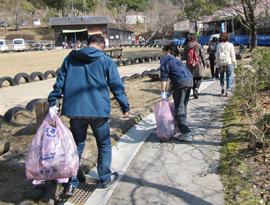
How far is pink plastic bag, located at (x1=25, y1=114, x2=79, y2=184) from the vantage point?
103 inches

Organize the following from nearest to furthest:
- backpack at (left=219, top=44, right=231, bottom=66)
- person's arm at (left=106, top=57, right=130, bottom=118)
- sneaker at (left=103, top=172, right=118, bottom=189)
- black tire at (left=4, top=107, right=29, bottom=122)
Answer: person's arm at (left=106, top=57, right=130, bottom=118), sneaker at (left=103, top=172, right=118, bottom=189), black tire at (left=4, top=107, right=29, bottom=122), backpack at (left=219, top=44, right=231, bottom=66)

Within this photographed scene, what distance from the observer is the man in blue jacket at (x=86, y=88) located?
273 cm

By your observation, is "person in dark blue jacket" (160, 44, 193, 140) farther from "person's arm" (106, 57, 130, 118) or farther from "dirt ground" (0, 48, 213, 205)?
"person's arm" (106, 57, 130, 118)

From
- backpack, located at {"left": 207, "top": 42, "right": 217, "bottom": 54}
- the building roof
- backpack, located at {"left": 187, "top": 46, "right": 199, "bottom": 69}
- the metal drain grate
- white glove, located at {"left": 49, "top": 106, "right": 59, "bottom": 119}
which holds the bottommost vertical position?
the metal drain grate

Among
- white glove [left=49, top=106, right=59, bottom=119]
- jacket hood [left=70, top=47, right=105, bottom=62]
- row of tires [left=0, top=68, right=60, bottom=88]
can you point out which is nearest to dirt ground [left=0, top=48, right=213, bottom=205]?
white glove [left=49, top=106, right=59, bottom=119]

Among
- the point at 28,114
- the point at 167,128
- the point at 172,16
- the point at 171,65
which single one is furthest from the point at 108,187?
the point at 172,16

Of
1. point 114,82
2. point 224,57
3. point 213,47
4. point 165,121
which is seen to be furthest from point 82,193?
point 213,47

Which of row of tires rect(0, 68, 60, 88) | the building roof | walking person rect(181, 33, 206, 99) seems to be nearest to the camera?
walking person rect(181, 33, 206, 99)

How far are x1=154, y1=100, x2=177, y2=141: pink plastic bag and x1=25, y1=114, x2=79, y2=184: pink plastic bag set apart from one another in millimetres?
1856

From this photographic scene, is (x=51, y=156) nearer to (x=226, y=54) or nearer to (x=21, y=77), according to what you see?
(x=226, y=54)

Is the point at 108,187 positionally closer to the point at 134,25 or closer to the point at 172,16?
the point at 172,16

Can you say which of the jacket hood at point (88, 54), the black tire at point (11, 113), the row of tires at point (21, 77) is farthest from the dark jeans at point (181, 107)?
the row of tires at point (21, 77)

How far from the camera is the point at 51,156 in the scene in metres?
2.62

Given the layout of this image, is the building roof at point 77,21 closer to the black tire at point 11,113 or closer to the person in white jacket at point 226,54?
the black tire at point 11,113
